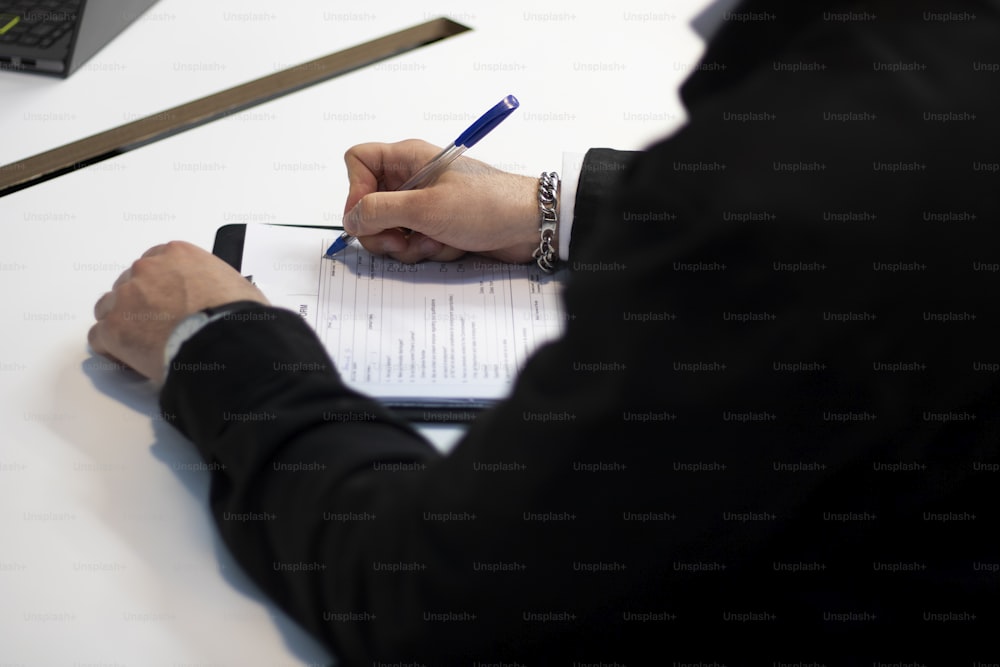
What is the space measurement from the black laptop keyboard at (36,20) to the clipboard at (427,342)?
0.55 metres

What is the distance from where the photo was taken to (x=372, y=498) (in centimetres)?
68

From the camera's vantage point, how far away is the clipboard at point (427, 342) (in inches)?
34.4

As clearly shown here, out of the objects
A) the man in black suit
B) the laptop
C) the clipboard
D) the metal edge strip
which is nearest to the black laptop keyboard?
the laptop

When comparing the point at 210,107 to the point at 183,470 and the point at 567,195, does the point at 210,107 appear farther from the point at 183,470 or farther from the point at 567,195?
the point at 183,470

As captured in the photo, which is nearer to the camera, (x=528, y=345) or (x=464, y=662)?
(x=464, y=662)

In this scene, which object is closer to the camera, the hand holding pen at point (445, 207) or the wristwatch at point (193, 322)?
the wristwatch at point (193, 322)

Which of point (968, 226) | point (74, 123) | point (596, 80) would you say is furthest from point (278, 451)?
point (596, 80)

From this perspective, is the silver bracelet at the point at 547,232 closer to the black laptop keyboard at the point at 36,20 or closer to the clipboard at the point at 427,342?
the clipboard at the point at 427,342

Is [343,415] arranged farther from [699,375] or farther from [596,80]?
[596,80]

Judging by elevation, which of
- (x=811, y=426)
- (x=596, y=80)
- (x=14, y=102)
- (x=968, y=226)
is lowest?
(x=14, y=102)

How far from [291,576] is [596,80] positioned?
38.1 inches

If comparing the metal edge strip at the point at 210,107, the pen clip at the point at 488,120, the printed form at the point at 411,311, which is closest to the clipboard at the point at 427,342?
the printed form at the point at 411,311

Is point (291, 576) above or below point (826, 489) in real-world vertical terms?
below

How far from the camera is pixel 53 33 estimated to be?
142 cm
